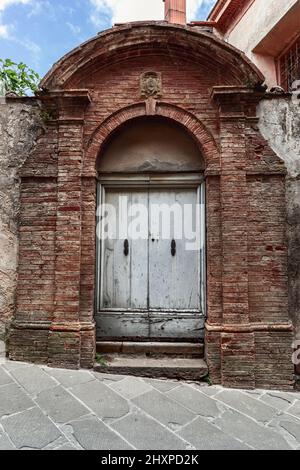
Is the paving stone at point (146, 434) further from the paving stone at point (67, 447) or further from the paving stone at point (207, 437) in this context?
the paving stone at point (67, 447)

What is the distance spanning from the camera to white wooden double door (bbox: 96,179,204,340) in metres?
4.29

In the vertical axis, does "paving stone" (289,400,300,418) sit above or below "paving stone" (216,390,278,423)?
below

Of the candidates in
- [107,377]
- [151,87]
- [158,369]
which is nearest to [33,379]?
[107,377]

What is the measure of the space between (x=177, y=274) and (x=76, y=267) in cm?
146

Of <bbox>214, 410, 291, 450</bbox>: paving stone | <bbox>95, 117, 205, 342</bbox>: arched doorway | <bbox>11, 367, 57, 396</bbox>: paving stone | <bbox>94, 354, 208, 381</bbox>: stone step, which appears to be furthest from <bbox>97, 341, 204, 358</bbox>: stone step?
<bbox>214, 410, 291, 450</bbox>: paving stone

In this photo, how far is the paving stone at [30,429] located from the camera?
8.05 ft

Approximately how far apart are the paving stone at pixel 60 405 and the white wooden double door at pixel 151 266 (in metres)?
1.13

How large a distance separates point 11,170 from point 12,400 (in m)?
2.94

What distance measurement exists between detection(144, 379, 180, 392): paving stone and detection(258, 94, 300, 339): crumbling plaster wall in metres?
1.80

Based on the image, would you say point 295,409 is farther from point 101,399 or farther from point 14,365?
point 14,365

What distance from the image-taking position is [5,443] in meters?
2.42

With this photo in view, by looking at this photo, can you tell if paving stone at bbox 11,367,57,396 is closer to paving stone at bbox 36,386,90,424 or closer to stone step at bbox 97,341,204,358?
paving stone at bbox 36,386,90,424

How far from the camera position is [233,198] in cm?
393

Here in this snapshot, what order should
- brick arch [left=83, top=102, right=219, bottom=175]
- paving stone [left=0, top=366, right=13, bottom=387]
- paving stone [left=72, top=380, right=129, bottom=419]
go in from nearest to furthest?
paving stone [left=72, top=380, right=129, bottom=419], paving stone [left=0, top=366, right=13, bottom=387], brick arch [left=83, top=102, right=219, bottom=175]
